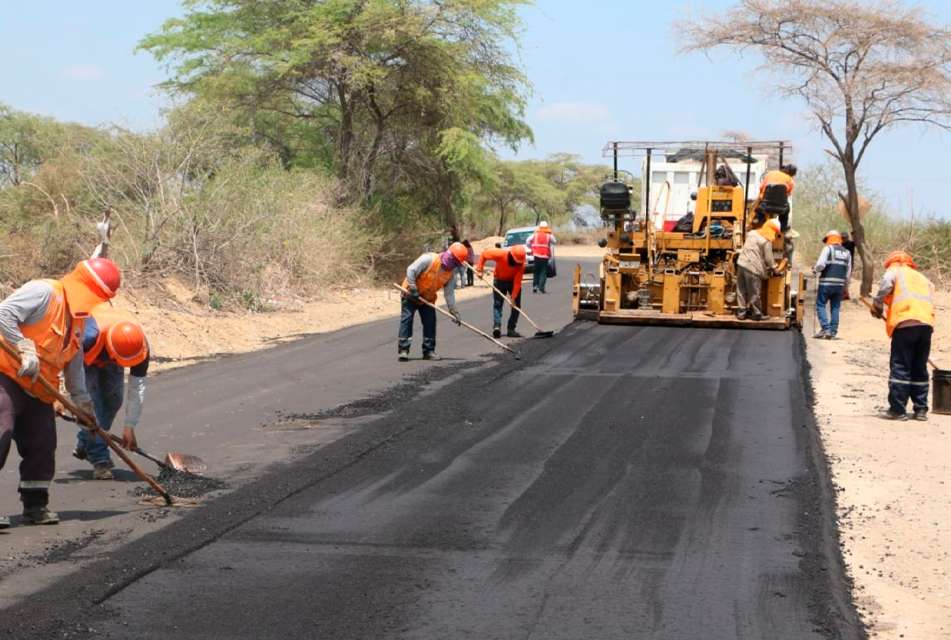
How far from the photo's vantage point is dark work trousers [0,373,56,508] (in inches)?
265

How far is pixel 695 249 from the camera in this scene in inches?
734

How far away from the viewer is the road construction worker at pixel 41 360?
6.48m

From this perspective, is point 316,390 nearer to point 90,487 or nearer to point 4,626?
point 90,487

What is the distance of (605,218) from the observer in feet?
62.7

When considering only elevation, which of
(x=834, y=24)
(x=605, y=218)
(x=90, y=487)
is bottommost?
(x=90, y=487)

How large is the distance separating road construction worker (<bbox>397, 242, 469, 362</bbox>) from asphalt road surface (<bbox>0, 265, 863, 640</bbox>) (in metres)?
3.00

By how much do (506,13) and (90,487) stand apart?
26474mm

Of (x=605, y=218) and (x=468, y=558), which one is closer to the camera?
(x=468, y=558)

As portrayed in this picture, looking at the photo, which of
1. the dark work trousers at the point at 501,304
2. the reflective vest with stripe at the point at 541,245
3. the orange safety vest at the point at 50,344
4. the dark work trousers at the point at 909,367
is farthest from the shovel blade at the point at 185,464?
the reflective vest with stripe at the point at 541,245

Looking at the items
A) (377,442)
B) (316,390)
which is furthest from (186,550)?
(316,390)

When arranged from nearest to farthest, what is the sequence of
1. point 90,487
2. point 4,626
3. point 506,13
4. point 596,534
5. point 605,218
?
point 4,626
point 596,534
point 90,487
point 605,218
point 506,13

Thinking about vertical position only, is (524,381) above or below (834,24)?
below

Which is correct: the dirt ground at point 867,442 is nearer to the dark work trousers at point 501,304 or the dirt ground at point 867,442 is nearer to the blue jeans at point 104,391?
the dark work trousers at point 501,304

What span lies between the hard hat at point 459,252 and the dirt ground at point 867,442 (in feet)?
12.4
